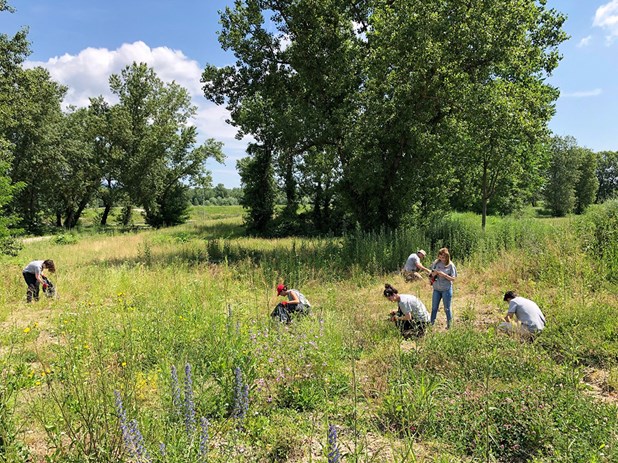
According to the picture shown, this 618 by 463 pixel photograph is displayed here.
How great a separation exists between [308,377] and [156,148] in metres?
35.4

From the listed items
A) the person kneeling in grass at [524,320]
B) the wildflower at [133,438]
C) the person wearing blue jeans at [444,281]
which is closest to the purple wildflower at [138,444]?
the wildflower at [133,438]

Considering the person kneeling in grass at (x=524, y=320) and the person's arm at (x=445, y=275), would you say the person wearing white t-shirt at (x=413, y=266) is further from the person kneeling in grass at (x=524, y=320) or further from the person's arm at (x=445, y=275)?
the person kneeling in grass at (x=524, y=320)

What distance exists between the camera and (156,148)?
35625 mm

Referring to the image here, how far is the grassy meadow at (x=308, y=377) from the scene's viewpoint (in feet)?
10.8

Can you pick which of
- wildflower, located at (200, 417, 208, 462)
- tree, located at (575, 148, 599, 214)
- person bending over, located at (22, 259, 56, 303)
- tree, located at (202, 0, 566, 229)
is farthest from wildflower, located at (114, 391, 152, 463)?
tree, located at (575, 148, 599, 214)

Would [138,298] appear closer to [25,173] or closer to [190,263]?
[190,263]

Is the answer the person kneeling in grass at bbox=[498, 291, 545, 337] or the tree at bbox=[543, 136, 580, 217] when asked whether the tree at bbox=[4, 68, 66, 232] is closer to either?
the person kneeling in grass at bbox=[498, 291, 545, 337]

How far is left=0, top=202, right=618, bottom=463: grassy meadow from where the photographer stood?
3.28 m

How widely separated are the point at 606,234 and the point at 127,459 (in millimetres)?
12560

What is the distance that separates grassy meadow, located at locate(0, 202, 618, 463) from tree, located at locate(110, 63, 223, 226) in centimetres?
2742

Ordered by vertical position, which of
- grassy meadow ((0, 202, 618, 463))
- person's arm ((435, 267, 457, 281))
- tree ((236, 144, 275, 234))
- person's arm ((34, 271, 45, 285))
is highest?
tree ((236, 144, 275, 234))

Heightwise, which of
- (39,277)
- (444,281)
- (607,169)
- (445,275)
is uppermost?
(607,169)

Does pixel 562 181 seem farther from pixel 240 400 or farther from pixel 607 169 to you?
pixel 240 400

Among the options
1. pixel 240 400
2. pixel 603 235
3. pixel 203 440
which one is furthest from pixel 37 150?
pixel 603 235
